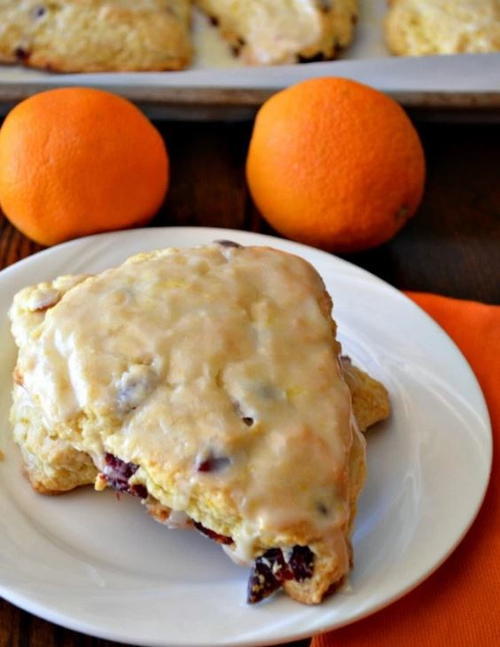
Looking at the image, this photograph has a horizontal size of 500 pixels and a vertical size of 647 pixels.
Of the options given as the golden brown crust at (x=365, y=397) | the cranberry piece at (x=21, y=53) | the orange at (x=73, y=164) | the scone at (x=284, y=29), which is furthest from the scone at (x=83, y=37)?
the golden brown crust at (x=365, y=397)

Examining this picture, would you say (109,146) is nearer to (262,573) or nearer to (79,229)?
(79,229)

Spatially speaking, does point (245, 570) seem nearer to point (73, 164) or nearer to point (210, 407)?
point (210, 407)

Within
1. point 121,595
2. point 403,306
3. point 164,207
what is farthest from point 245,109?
point 121,595

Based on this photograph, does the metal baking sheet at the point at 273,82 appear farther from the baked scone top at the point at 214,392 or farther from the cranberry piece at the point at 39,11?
the baked scone top at the point at 214,392

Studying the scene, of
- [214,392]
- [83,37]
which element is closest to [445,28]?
[83,37]

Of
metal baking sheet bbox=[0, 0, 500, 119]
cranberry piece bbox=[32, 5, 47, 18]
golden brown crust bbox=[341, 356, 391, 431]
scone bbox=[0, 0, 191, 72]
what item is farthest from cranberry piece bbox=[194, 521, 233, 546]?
cranberry piece bbox=[32, 5, 47, 18]

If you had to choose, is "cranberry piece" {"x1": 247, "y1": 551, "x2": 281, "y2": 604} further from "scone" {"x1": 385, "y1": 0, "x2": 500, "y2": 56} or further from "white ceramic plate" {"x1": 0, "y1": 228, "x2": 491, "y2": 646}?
"scone" {"x1": 385, "y1": 0, "x2": 500, "y2": 56}
